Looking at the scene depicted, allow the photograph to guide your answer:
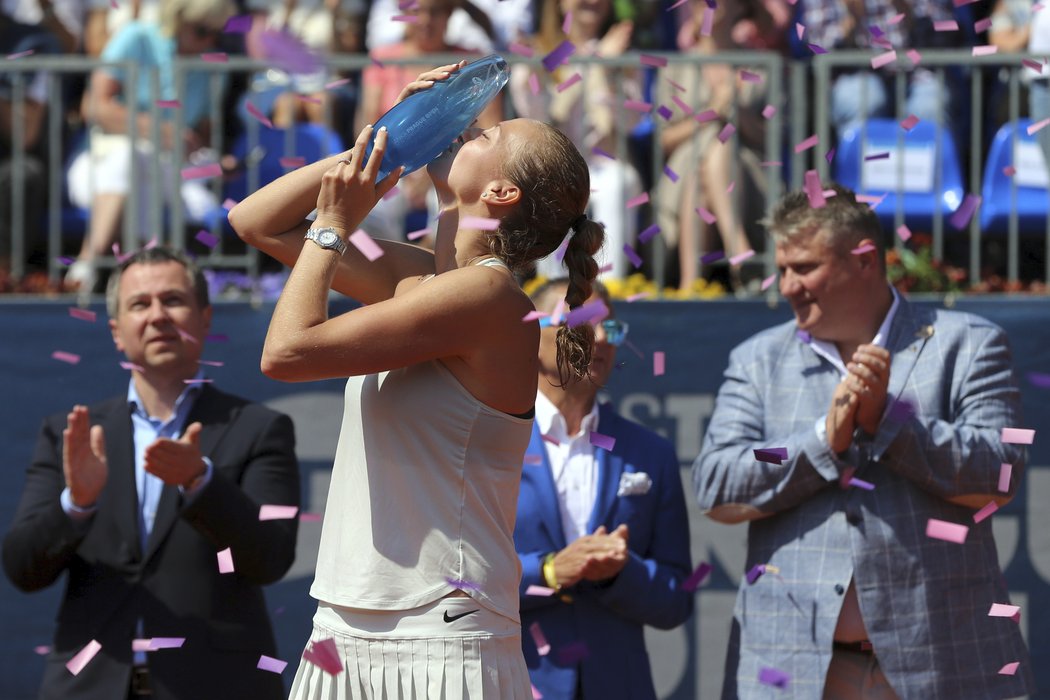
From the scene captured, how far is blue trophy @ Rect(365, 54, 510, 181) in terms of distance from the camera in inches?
118

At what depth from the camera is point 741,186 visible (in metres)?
7.14

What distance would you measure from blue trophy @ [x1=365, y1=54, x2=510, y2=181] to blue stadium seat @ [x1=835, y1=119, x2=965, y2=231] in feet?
13.6

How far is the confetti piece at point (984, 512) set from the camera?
14.7 feet

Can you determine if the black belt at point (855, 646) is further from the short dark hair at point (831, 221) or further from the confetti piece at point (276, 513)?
the confetti piece at point (276, 513)

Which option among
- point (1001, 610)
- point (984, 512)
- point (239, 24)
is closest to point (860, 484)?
point (984, 512)

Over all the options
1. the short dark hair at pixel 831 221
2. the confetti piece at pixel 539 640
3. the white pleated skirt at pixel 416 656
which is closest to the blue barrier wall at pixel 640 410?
the short dark hair at pixel 831 221

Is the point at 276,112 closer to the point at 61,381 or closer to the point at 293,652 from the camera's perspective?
the point at 61,381

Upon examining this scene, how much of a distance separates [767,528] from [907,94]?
4.03m

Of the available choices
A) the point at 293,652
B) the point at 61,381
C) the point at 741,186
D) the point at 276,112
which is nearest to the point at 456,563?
the point at 293,652

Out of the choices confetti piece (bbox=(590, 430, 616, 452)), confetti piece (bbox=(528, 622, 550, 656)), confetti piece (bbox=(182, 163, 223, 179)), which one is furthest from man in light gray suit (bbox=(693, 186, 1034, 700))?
confetti piece (bbox=(182, 163, 223, 179))

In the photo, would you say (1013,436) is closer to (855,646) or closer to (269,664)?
(855,646)

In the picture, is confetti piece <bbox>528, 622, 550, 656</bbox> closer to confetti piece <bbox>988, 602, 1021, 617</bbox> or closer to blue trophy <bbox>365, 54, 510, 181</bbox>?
confetti piece <bbox>988, 602, 1021, 617</bbox>

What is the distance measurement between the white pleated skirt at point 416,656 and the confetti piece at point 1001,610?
1.92 m

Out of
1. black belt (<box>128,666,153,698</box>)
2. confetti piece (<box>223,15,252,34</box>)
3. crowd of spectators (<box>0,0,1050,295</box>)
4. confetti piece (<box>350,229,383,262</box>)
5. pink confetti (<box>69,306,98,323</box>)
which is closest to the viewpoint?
confetti piece (<box>350,229,383,262</box>)
